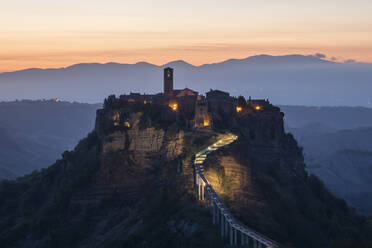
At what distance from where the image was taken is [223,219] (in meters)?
69.6

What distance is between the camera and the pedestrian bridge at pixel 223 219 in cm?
6403

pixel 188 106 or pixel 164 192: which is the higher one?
pixel 188 106

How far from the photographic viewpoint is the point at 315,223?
88.6 meters

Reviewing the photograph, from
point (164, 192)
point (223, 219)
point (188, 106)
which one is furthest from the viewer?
point (188, 106)

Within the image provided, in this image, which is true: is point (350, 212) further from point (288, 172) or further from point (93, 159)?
point (93, 159)

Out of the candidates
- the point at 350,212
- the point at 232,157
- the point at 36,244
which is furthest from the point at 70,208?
the point at 350,212

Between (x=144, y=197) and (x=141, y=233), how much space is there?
12597 millimetres

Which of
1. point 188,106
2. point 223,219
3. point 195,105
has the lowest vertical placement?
point 223,219

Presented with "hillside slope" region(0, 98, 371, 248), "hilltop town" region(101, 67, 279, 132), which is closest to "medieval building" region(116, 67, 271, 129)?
"hilltop town" region(101, 67, 279, 132)

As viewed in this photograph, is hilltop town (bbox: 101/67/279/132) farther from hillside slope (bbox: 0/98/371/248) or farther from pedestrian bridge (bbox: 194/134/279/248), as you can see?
pedestrian bridge (bbox: 194/134/279/248)

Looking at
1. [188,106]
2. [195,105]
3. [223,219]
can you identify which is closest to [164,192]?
[223,219]

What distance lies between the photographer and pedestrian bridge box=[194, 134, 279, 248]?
6403 cm

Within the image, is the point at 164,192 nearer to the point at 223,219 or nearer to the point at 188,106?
the point at 223,219

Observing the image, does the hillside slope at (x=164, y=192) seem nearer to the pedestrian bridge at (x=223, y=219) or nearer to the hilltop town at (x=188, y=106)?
the hilltop town at (x=188, y=106)
